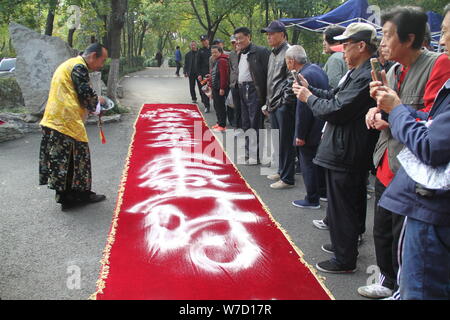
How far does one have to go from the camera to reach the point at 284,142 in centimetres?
475

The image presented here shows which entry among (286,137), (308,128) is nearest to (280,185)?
(286,137)

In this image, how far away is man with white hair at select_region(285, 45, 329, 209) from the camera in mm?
3971

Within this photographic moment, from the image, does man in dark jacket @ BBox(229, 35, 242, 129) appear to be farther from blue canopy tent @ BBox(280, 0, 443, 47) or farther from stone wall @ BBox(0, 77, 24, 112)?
stone wall @ BBox(0, 77, 24, 112)

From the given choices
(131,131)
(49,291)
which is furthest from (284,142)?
(131,131)

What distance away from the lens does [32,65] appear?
26.5ft

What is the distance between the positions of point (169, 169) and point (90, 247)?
2073 millimetres

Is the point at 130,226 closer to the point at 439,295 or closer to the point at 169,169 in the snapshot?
the point at 169,169

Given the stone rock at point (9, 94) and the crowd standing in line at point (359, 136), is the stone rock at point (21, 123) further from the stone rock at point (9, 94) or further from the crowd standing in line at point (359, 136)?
the crowd standing in line at point (359, 136)

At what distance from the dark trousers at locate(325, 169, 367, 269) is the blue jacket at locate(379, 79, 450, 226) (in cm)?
99

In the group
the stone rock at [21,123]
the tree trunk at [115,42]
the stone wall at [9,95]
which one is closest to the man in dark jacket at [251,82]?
the stone rock at [21,123]

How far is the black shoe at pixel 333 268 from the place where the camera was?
2.96 m

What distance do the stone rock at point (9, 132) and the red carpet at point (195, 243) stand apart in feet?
9.14

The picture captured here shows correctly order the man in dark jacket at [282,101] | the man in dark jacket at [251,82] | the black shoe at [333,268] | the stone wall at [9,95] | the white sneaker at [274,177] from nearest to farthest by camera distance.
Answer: the black shoe at [333,268] < the man in dark jacket at [282,101] < the white sneaker at [274,177] < the man in dark jacket at [251,82] < the stone wall at [9,95]
